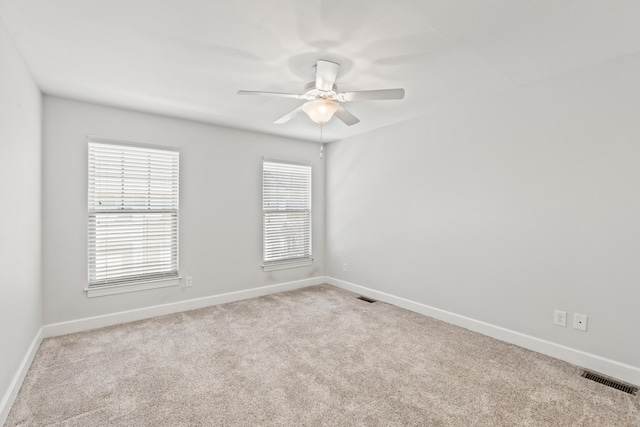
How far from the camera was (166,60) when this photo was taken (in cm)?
231

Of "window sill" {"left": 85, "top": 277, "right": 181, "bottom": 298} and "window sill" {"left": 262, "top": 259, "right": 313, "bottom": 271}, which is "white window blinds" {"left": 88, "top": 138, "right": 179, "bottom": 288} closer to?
"window sill" {"left": 85, "top": 277, "right": 181, "bottom": 298}

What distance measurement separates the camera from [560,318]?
2.61 m

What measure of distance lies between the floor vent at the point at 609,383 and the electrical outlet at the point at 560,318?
14.6 inches

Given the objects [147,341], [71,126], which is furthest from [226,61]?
[147,341]

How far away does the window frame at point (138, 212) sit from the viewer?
323cm

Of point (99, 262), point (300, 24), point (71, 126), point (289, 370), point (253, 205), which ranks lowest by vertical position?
point (289, 370)

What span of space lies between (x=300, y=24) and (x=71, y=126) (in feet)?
8.89

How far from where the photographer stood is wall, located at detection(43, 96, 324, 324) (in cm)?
306

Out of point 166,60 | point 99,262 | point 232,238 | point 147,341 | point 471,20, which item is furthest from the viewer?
point 232,238

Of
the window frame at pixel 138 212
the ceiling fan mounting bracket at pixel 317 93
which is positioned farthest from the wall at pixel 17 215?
the ceiling fan mounting bracket at pixel 317 93

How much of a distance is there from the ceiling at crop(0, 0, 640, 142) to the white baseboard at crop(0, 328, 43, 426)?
7.35 feet

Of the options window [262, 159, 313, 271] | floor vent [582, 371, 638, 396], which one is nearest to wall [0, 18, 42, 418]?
window [262, 159, 313, 271]

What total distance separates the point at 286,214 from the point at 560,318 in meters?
3.44

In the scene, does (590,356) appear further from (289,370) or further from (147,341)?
(147,341)
